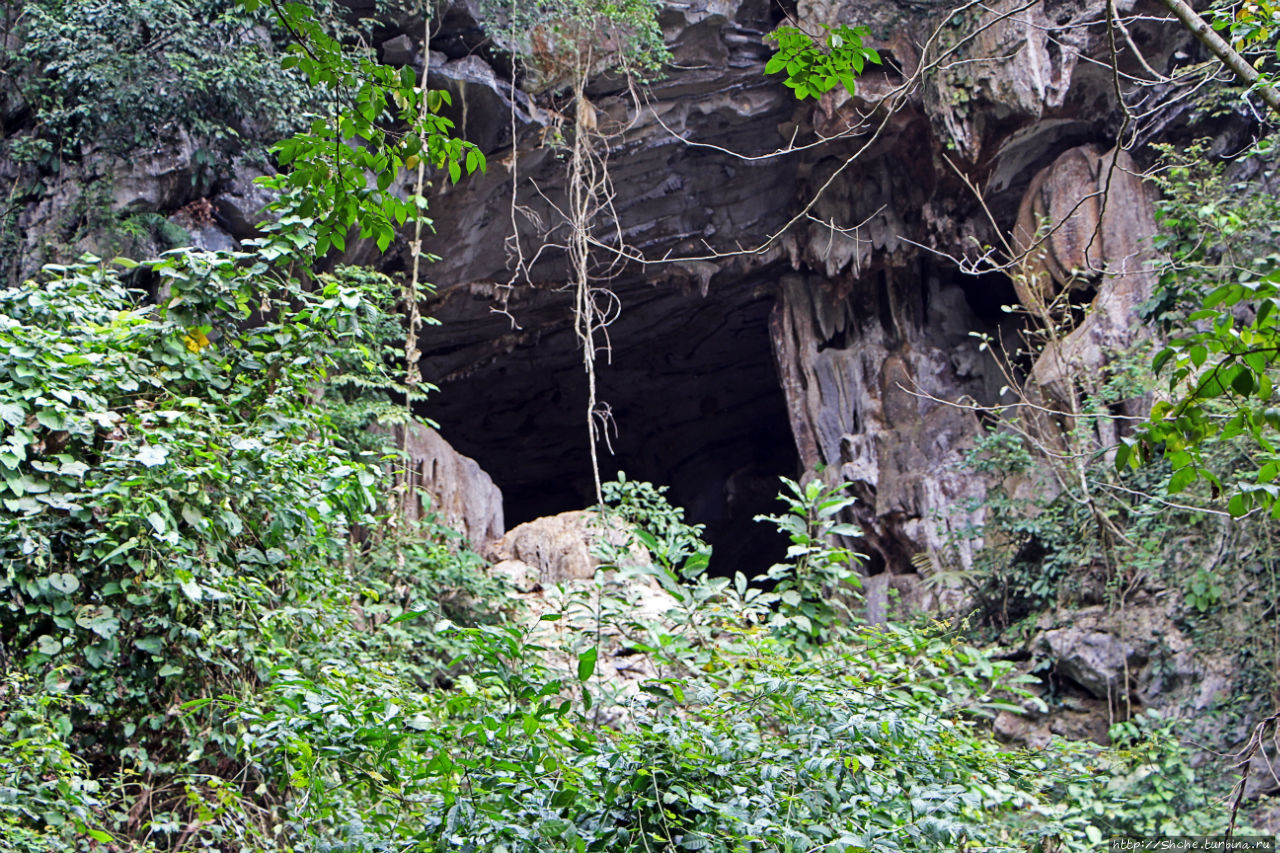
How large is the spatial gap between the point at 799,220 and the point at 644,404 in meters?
5.47

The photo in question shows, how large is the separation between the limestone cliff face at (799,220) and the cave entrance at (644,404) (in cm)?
5

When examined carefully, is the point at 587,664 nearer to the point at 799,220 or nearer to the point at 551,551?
the point at 551,551

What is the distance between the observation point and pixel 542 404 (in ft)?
38.2

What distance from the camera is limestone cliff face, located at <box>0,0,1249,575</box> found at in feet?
25.1

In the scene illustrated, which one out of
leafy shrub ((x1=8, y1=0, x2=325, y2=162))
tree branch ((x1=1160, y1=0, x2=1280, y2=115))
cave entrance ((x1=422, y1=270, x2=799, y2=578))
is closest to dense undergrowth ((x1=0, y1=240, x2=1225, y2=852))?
tree branch ((x1=1160, y1=0, x2=1280, y2=115))

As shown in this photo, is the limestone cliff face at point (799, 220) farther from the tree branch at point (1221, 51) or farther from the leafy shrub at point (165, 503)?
the tree branch at point (1221, 51)

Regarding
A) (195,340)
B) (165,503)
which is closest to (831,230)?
(195,340)

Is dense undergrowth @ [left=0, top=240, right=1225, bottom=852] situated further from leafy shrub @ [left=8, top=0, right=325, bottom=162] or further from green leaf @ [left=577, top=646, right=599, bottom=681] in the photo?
leafy shrub @ [left=8, top=0, right=325, bottom=162]

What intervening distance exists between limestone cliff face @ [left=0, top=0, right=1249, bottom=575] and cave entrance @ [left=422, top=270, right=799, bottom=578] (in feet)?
0.17

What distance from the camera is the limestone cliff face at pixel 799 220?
7.65 meters

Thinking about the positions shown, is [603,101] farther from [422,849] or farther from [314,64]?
[422,849]

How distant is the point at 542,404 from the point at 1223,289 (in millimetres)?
10555

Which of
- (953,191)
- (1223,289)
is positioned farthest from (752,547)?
(1223,289)

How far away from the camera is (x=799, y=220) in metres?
6.97
